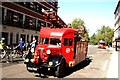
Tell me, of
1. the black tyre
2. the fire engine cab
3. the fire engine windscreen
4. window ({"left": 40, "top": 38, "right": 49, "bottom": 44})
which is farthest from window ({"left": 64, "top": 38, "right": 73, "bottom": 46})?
the black tyre

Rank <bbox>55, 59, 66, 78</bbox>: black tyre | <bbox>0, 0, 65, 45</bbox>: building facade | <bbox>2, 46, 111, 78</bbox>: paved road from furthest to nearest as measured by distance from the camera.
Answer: <bbox>0, 0, 65, 45</bbox>: building facade, <bbox>2, 46, 111, 78</bbox>: paved road, <bbox>55, 59, 66, 78</bbox>: black tyre

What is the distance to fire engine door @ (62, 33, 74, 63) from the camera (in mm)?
12065

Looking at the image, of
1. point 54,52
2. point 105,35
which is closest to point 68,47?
point 54,52

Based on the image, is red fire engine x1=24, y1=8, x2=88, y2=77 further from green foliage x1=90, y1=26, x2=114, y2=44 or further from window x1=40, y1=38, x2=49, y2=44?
green foliage x1=90, y1=26, x2=114, y2=44

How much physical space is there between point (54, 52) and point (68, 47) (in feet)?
3.22

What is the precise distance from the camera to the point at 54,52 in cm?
1169

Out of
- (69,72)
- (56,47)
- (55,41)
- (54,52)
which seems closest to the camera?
(54,52)

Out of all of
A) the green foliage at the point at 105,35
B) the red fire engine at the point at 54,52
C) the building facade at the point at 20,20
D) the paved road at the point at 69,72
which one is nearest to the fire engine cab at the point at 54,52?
the red fire engine at the point at 54,52

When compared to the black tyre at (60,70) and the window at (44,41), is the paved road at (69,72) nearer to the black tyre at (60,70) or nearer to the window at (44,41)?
the black tyre at (60,70)

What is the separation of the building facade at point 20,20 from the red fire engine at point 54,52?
14.6 m

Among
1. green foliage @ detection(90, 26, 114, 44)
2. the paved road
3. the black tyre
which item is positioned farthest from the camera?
green foliage @ detection(90, 26, 114, 44)

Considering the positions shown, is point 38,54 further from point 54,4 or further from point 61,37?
point 54,4

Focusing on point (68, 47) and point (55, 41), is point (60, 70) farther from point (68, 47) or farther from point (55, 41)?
point (55, 41)

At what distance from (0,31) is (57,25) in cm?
1801
